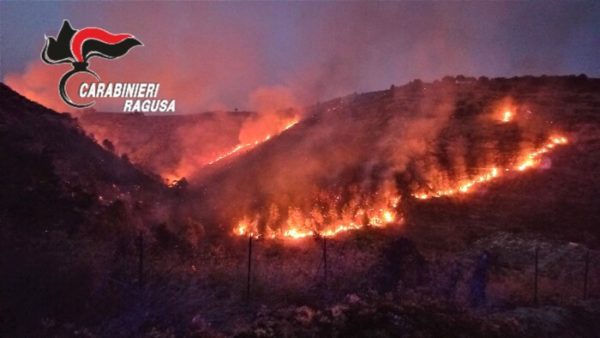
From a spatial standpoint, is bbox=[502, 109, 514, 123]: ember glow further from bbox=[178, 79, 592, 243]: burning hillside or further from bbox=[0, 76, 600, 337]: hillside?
bbox=[0, 76, 600, 337]: hillside

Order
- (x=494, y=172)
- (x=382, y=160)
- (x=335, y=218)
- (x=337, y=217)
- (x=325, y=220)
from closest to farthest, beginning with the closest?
1. (x=325, y=220)
2. (x=335, y=218)
3. (x=337, y=217)
4. (x=494, y=172)
5. (x=382, y=160)

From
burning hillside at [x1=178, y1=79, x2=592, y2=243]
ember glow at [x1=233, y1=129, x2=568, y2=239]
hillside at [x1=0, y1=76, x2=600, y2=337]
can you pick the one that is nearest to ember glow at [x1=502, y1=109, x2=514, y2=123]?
burning hillside at [x1=178, y1=79, x2=592, y2=243]

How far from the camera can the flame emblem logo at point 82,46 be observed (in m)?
26.8

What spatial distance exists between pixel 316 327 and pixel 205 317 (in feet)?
8.86

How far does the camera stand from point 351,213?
28422 millimetres

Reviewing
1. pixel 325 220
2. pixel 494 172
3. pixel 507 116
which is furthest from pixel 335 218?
pixel 507 116

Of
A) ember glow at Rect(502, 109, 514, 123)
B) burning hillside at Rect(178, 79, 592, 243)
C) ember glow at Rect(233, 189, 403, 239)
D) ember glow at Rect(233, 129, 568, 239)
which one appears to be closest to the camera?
ember glow at Rect(233, 189, 403, 239)

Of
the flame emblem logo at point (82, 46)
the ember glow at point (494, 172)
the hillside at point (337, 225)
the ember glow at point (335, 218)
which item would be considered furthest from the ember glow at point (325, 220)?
the flame emblem logo at point (82, 46)

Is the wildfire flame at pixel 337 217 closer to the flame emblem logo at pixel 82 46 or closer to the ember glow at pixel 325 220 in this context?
the ember glow at pixel 325 220

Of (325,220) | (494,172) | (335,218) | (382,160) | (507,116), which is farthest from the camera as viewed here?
(507,116)

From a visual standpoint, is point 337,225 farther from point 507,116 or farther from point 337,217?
point 507,116

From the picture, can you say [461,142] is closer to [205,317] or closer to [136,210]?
[136,210]

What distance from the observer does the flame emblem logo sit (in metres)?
26.8

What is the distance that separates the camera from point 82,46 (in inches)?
1081
